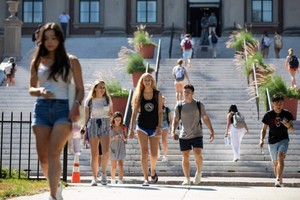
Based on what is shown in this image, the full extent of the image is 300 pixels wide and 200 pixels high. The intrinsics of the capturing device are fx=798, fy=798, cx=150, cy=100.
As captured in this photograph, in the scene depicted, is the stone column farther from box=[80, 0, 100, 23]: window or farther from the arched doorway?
the arched doorway

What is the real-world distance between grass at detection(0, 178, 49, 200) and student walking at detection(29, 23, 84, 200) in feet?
6.37

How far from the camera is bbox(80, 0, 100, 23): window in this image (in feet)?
150

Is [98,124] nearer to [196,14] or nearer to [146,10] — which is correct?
[146,10]

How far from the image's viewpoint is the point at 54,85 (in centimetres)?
902

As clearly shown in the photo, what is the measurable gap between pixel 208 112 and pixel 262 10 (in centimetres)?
2229

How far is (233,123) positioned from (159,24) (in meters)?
26.0

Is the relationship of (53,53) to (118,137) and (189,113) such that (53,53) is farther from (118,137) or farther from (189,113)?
(118,137)

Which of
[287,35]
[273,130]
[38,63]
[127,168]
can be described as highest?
[287,35]

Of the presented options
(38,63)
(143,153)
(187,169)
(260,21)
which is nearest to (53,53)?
(38,63)

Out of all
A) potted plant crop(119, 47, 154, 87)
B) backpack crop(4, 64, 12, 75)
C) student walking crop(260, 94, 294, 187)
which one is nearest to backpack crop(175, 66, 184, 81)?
potted plant crop(119, 47, 154, 87)

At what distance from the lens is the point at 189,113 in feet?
45.9

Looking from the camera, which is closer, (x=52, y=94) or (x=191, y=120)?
(x=52, y=94)

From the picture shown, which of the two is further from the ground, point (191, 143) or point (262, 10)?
point (262, 10)

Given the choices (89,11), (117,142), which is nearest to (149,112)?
(117,142)
